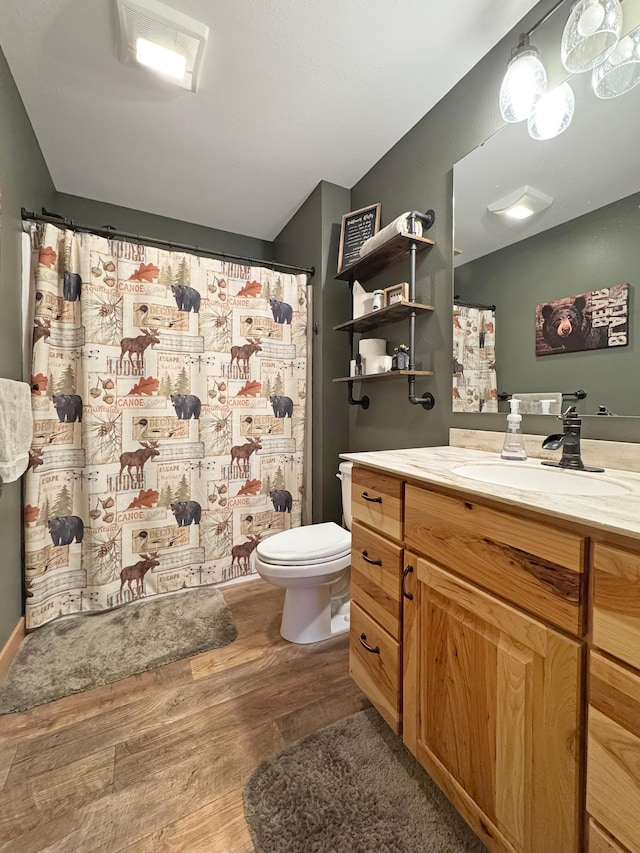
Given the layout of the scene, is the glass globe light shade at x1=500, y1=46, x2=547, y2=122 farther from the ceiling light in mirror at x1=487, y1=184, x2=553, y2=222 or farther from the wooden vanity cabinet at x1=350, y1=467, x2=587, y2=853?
the wooden vanity cabinet at x1=350, y1=467, x2=587, y2=853

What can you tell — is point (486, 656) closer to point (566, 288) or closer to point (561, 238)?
point (566, 288)

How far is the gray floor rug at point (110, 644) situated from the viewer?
1.34 metres

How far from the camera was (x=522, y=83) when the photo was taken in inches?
45.6

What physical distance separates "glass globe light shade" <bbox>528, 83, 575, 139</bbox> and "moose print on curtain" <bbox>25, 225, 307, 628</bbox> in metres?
1.39

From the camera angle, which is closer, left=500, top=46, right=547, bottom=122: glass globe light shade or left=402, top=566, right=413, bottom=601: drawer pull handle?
left=402, top=566, right=413, bottom=601: drawer pull handle

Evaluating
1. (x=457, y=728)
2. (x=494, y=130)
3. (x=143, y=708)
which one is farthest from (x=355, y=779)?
(x=494, y=130)

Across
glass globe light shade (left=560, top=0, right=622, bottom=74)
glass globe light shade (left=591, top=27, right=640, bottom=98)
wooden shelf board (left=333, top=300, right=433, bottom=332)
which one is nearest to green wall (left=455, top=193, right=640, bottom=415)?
wooden shelf board (left=333, top=300, right=433, bottom=332)

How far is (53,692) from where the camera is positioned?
1.30 m

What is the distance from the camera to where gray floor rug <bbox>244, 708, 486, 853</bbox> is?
0.85 m

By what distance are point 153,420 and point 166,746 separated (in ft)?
4.64

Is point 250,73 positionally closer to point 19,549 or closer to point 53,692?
point 19,549

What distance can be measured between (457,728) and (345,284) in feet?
7.08

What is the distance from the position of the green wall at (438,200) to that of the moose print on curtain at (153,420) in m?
0.66

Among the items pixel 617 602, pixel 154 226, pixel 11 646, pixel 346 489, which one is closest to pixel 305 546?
pixel 346 489
